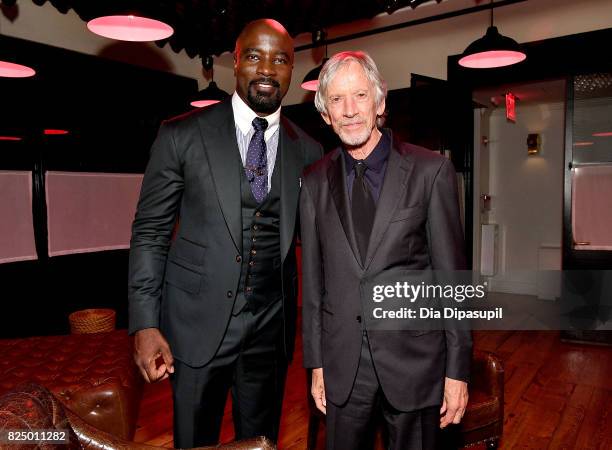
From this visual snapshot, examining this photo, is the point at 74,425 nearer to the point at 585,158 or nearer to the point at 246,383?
the point at 246,383

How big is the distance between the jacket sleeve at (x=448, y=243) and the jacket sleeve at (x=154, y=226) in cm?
88

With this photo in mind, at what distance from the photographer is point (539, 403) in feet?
12.1

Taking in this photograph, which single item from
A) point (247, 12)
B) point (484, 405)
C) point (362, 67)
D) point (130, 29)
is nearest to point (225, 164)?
point (362, 67)

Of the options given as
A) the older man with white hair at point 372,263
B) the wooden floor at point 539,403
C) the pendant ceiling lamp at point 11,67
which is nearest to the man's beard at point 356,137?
the older man with white hair at point 372,263

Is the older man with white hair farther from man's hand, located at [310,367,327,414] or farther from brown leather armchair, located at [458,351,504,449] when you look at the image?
brown leather armchair, located at [458,351,504,449]

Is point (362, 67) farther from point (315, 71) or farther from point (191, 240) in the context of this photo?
point (315, 71)

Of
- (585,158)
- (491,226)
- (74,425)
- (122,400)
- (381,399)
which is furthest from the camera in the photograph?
(491,226)

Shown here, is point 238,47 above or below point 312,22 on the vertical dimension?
below

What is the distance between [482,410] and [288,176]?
61.6 inches

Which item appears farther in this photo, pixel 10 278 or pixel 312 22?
pixel 312 22

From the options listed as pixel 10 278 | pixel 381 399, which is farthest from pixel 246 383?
pixel 10 278

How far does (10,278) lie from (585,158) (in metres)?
6.12

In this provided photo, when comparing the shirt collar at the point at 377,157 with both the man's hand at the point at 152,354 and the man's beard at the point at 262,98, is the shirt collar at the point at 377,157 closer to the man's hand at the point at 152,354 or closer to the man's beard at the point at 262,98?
the man's beard at the point at 262,98

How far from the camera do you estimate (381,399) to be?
1.63m
